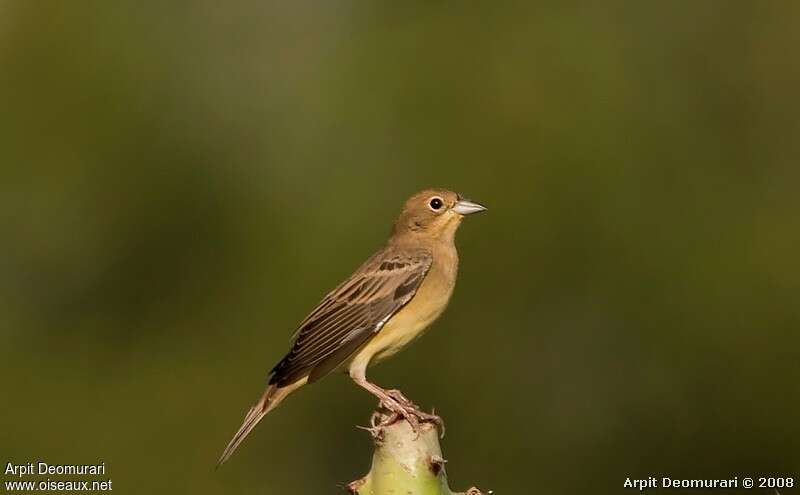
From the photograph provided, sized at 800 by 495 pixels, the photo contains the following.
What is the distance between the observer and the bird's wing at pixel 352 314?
24.9ft

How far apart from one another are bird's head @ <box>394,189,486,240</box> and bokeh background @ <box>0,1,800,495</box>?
230 inches

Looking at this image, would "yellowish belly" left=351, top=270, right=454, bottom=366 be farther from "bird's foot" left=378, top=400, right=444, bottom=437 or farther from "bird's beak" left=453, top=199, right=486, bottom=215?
"bird's beak" left=453, top=199, right=486, bottom=215

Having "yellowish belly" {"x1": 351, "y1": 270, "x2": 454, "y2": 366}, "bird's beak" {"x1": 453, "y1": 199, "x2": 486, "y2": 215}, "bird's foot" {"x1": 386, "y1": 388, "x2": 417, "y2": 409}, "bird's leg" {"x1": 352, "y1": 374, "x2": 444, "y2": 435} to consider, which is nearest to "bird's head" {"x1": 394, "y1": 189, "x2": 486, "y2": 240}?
"bird's beak" {"x1": 453, "y1": 199, "x2": 486, "y2": 215}

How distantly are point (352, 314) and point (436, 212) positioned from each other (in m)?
1.10

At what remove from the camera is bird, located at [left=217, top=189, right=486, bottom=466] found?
7.56 meters

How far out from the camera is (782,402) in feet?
49.5

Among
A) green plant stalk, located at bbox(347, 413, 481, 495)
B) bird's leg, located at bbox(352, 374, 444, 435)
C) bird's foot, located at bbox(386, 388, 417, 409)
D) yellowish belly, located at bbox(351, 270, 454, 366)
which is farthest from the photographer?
yellowish belly, located at bbox(351, 270, 454, 366)

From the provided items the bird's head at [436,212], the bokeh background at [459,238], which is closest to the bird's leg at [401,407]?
the bird's head at [436,212]

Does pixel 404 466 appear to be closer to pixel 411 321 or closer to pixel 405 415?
pixel 405 415

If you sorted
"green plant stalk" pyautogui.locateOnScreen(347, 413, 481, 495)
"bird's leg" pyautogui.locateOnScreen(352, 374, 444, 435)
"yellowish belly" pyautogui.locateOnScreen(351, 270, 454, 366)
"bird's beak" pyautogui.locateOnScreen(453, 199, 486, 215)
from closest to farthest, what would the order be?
"green plant stalk" pyautogui.locateOnScreen(347, 413, 481, 495) → "bird's leg" pyautogui.locateOnScreen(352, 374, 444, 435) → "yellowish belly" pyautogui.locateOnScreen(351, 270, 454, 366) → "bird's beak" pyautogui.locateOnScreen(453, 199, 486, 215)

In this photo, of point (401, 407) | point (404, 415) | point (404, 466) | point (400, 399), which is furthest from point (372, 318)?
point (404, 466)

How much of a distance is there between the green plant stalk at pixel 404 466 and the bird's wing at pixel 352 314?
179 cm

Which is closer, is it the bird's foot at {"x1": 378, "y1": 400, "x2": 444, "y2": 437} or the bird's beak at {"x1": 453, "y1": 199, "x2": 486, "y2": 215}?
the bird's foot at {"x1": 378, "y1": 400, "x2": 444, "y2": 437}

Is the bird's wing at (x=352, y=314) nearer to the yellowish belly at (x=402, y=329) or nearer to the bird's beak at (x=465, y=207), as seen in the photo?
the yellowish belly at (x=402, y=329)
